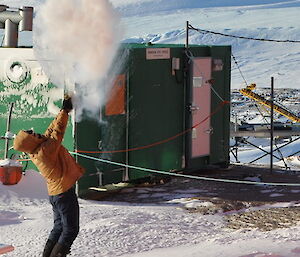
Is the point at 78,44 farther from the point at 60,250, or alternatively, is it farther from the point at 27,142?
the point at 60,250

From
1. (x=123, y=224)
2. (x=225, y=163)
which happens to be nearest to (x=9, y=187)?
(x=123, y=224)

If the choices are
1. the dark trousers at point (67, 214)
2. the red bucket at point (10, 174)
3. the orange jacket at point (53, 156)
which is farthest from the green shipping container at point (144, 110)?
A: the dark trousers at point (67, 214)

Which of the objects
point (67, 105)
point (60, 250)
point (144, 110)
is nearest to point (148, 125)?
point (144, 110)

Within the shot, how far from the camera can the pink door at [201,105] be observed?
12.2 meters

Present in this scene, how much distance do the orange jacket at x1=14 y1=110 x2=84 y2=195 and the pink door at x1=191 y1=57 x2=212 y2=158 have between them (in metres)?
5.39

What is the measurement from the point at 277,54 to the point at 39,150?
265 feet

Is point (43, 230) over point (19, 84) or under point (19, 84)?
under

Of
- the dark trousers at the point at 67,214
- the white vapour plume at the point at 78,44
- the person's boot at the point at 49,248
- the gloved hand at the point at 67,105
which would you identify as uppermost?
the white vapour plume at the point at 78,44

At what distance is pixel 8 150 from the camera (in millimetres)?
10914

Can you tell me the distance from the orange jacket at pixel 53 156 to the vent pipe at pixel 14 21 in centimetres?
514

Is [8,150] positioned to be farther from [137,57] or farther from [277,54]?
[277,54]

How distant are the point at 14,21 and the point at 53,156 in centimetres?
569

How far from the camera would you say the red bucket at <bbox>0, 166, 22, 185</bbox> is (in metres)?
10.1

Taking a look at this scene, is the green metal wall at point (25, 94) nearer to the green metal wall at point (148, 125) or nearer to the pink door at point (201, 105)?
the green metal wall at point (148, 125)
